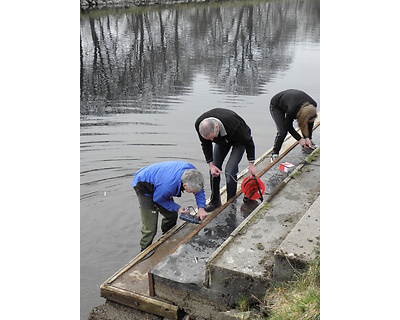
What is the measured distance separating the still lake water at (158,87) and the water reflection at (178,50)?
2.4 inches

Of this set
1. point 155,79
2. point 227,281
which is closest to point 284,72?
point 155,79

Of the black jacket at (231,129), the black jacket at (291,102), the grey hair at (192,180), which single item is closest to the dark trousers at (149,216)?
the grey hair at (192,180)

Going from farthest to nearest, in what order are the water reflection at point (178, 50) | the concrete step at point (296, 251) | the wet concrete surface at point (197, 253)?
1. the water reflection at point (178, 50)
2. the wet concrete surface at point (197, 253)
3. the concrete step at point (296, 251)

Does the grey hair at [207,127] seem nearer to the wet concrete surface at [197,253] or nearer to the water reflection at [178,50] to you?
the wet concrete surface at [197,253]

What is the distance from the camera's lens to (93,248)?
24.4 feet

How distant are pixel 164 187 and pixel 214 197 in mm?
1465

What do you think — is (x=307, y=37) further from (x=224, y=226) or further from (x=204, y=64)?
(x=224, y=226)

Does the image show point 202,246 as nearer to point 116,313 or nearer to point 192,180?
point 192,180

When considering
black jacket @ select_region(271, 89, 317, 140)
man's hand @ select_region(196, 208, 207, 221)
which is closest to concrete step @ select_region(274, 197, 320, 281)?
man's hand @ select_region(196, 208, 207, 221)

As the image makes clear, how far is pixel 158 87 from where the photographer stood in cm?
1817

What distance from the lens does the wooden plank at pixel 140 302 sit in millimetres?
5113

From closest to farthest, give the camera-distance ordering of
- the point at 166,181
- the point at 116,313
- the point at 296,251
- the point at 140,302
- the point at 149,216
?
the point at 296,251, the point at 140,302, the point at 116,313, the point at 166,181, the point at 149,216

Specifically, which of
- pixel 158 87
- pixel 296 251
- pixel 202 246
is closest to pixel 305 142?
pixel 202 246

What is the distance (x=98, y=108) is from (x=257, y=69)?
28.5 feet
